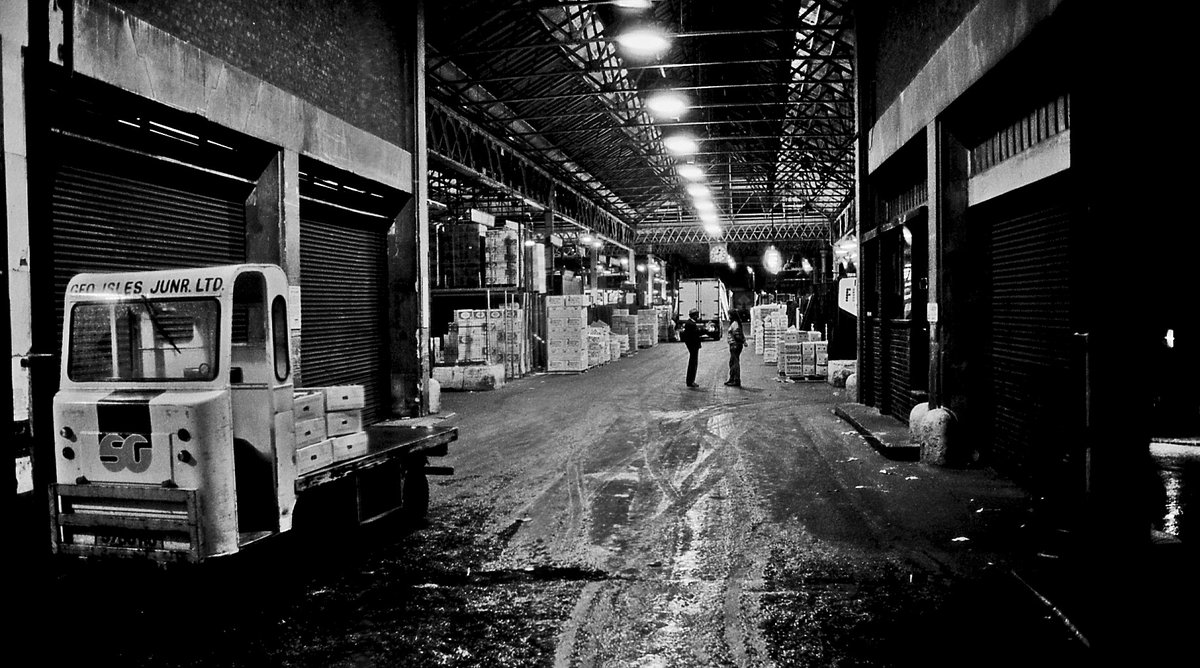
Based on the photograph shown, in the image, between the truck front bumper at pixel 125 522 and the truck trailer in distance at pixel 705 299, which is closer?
the truck front bumper at pixel 125 522

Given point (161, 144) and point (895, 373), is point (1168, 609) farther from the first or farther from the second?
point (161, 144)

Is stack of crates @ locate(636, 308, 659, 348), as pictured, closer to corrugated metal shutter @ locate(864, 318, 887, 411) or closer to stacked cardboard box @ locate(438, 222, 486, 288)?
stacked cardboard box @ locate(438, 222, 486, 288)

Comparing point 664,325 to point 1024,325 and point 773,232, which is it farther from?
point 1024,325

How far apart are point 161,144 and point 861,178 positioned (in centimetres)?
1138

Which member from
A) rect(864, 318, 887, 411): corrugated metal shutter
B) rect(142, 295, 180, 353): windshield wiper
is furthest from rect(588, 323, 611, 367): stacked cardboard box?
rect(142, 295, 180, 353): windshield wiper

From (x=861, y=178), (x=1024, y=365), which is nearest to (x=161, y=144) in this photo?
(x=1024, y=365)

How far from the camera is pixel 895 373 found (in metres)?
13.0

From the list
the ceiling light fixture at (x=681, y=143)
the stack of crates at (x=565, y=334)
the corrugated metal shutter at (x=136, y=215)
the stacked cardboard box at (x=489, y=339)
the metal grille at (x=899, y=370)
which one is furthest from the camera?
the stack of crates at (x=565, y=334)

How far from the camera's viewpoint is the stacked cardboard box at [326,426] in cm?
570

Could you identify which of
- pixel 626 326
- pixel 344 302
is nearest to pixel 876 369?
pixel 344 302

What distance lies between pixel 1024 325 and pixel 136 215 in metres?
9.54

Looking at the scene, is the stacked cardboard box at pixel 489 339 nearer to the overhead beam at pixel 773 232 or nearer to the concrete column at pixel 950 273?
the concrete column at pixel 950 273

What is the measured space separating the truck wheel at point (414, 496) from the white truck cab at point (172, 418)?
56.2 inches

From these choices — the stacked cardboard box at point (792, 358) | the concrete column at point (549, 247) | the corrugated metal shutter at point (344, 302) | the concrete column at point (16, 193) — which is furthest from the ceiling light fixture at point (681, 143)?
the concrete column at point (16, 193)
